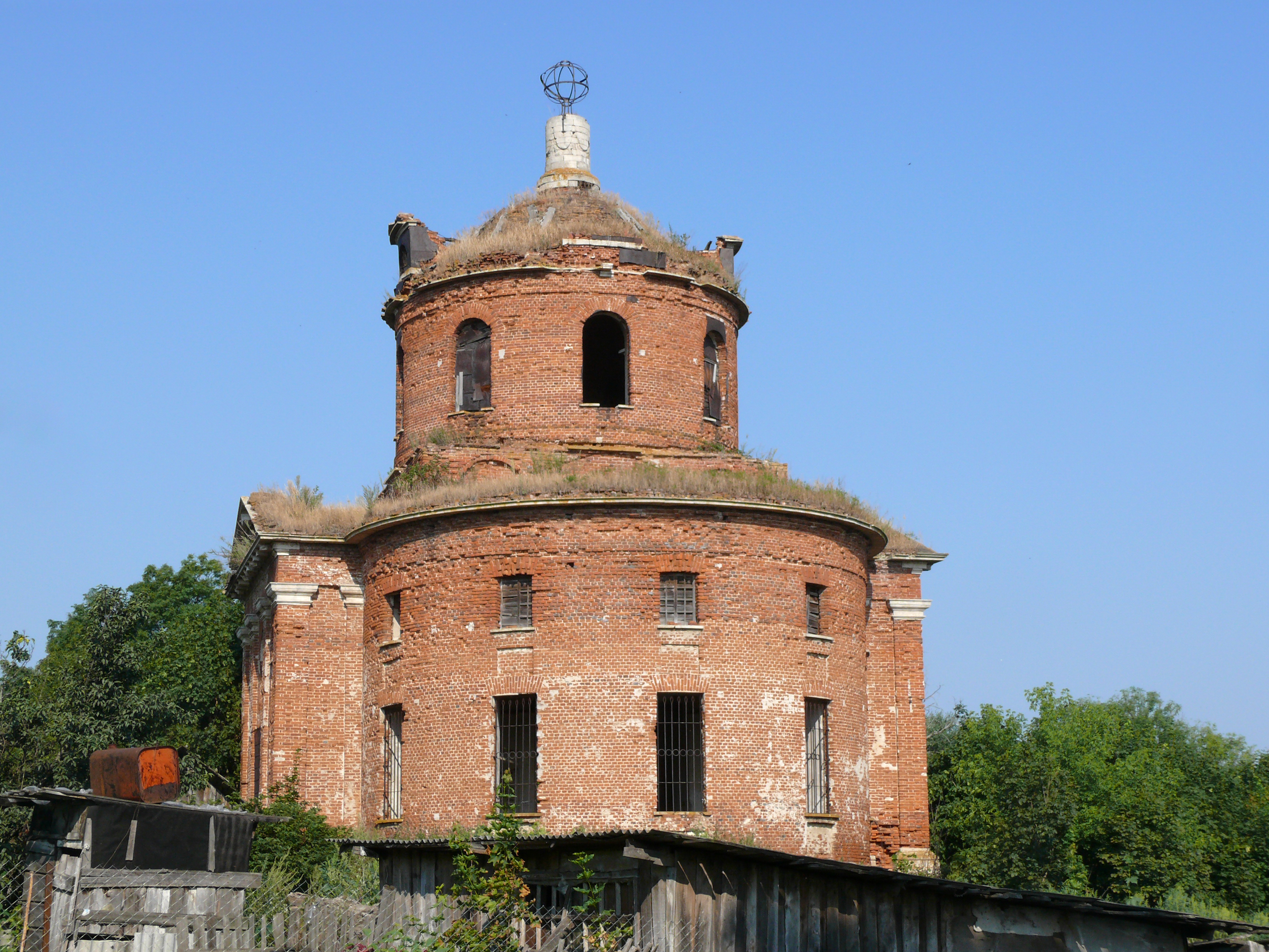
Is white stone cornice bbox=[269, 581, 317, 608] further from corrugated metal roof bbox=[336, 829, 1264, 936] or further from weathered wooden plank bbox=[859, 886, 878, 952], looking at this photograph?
weathered wooden plank bbox=[859, 886, 878, 952]

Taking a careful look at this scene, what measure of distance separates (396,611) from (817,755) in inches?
291

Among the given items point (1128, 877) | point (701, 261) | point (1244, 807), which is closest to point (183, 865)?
point (701, 261)

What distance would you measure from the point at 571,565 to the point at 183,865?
7624mm

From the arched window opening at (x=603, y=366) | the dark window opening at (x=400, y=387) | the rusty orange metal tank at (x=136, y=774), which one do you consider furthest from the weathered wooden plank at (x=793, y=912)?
the arched window opening at (x=603, y=366)

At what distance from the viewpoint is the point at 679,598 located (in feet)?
79.5

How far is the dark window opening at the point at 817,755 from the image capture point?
24.6 meters

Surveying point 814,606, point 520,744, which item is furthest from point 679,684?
point 814,606

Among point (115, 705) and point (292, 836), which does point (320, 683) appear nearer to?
point (292, 836)

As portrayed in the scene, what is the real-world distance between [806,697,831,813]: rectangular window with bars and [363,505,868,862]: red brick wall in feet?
0.52

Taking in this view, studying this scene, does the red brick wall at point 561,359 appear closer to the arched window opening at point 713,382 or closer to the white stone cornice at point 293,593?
the arched window opening at point 713,382

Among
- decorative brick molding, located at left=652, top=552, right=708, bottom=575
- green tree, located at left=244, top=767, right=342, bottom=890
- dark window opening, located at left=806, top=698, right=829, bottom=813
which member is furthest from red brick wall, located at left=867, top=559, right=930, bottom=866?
green tree, located at left=244, top=767, right=342, bottom=890

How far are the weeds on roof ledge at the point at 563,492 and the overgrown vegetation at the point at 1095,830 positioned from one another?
8.16 m

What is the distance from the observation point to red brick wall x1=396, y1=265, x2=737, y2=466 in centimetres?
2725

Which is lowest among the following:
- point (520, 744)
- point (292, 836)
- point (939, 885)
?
point (939, 885)
